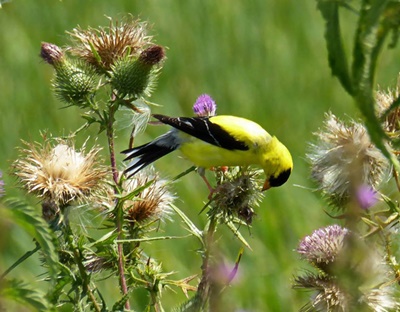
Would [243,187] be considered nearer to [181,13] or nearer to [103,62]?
[103,62]

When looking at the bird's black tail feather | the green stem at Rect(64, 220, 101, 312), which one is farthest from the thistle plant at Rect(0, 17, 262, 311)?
the bird's black tail feather

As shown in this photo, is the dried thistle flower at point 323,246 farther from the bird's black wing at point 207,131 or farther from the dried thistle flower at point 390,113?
the bird's black wing at point 207,131

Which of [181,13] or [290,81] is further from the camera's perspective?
[181,13]

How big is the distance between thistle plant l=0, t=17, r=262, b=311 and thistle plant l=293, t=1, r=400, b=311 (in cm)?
19

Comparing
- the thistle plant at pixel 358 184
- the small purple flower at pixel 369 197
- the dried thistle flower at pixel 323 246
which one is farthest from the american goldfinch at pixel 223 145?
the small purple flower at pixel 369 197

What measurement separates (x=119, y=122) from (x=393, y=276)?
865mm

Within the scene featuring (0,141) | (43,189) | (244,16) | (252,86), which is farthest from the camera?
(244,16)

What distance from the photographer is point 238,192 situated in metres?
2.17

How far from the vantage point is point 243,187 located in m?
2.22

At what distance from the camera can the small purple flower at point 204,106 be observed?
253 centimetres

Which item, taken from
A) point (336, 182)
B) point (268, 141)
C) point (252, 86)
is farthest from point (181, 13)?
point (336, 182)

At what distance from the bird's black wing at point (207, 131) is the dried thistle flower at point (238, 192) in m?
0.55

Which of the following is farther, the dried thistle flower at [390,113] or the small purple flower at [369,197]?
the dried thistle flower at [390,113]

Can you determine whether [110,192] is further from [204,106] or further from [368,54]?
[368,54]
